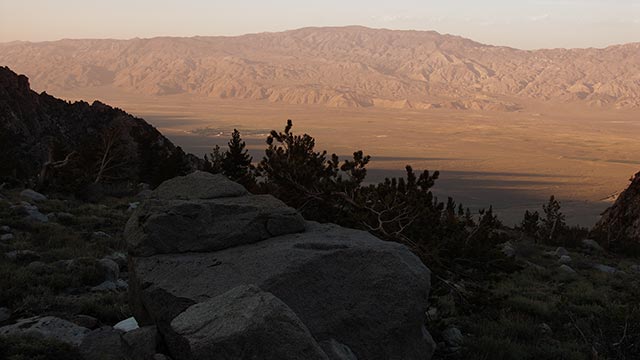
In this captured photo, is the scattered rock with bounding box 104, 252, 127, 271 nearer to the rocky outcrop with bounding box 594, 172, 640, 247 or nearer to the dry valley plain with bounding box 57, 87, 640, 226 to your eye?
the rocky outcrop with bounding box 594, 172, 640, 247

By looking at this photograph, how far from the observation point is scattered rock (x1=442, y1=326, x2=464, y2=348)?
261 inches

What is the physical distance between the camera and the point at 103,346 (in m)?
5.36

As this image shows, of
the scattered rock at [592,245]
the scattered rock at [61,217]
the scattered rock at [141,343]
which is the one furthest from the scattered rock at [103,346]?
the scattered rock at [592,245]

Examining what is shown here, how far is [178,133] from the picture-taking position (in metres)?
110

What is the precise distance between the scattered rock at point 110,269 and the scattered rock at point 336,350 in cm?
503

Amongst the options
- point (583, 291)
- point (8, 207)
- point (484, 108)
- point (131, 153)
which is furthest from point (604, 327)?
point (484, 108)

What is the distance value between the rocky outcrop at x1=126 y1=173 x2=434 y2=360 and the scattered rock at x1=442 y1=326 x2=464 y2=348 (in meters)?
0.99

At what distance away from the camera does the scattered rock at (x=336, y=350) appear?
447 centimetres

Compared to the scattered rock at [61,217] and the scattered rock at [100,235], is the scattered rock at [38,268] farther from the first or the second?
the scattered rock at [61,217]

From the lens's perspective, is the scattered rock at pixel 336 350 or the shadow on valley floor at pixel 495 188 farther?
the shadow on valley floor at pixel 495 188

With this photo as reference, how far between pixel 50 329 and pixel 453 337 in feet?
14.8

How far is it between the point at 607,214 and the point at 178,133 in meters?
94.0

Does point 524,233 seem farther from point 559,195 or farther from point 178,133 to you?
point 178,133

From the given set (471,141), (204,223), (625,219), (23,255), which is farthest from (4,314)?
(471,141)
